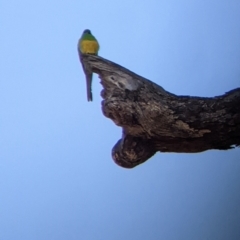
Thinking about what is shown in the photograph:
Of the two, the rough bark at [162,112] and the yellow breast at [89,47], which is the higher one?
the yellow breast at [89,47]

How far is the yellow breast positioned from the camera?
2.92ft

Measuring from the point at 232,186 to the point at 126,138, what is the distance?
1272 millimetres

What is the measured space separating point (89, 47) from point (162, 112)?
7.9 inches

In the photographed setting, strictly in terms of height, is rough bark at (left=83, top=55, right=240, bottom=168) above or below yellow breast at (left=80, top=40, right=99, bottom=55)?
below

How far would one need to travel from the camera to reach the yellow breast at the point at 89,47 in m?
0.89

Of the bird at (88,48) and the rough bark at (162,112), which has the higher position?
the bird at (88,48)

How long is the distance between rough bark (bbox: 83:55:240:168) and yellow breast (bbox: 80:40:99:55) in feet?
0.14

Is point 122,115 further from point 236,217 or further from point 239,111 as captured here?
point 236,217

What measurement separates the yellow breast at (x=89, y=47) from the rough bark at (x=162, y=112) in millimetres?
41

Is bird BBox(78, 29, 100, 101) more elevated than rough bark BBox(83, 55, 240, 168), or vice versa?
bird BBox(78, 29, 100, 101)

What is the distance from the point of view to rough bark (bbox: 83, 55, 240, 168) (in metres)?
0.80

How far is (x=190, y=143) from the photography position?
0.85m

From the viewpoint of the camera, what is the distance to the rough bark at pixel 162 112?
31.6 inches

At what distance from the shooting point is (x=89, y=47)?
0.89 m
